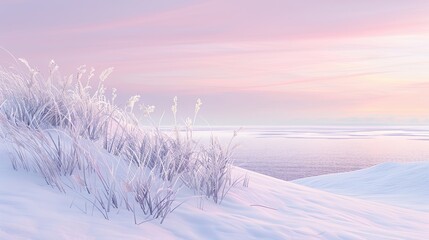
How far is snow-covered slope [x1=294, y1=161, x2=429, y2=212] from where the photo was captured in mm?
10559

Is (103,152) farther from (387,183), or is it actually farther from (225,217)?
(387,183)

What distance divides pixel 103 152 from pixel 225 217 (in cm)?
142

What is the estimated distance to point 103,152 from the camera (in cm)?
568

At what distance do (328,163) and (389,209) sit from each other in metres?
28.8

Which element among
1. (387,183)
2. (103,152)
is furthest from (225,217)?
(387,183)

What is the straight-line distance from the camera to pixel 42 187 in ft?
15.5

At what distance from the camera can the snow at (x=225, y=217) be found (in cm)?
409

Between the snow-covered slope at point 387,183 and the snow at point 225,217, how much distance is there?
9.52 feet

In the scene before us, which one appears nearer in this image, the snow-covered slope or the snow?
the snow

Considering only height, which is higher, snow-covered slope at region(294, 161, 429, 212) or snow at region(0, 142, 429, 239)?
snow-covered slope at region(294, 161, 429, 212)

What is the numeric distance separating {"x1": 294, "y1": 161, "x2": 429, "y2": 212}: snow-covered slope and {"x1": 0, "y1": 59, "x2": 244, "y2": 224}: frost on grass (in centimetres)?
484

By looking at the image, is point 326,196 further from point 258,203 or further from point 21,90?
point 21,90

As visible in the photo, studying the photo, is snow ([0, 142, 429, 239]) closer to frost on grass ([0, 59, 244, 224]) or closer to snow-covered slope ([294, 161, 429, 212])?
frost on grass ([0, 59, 244, 224])

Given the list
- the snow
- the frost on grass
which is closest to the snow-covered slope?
the snow
